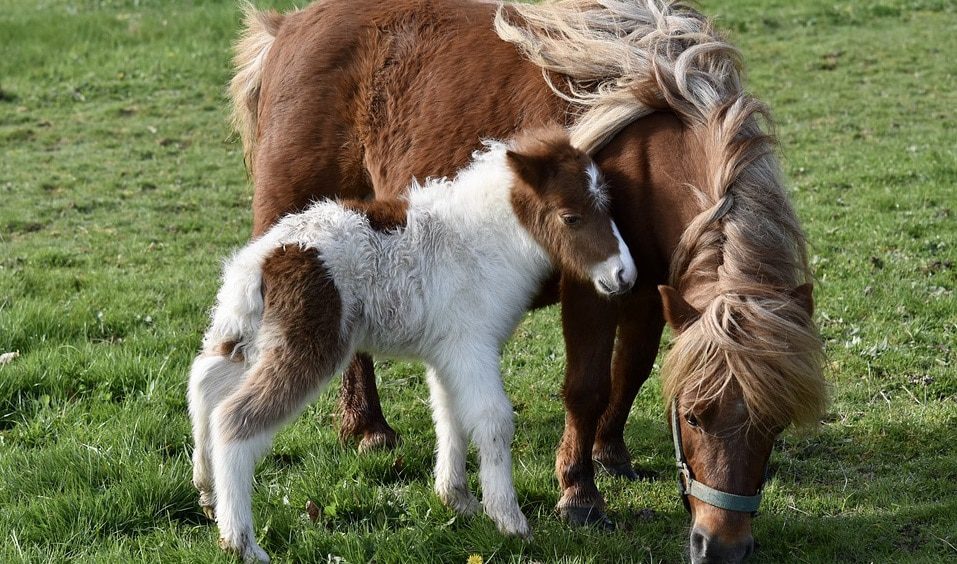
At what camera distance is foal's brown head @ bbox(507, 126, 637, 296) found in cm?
423

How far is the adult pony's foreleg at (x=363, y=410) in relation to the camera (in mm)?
5371

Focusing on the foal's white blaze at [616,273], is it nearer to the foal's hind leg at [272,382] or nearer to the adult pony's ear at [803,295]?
the adult pony's ear at [803,295]

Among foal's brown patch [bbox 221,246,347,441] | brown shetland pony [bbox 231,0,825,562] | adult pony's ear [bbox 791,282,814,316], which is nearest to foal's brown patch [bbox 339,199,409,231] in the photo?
foal's brown patch [bbox 221,246,347,441]

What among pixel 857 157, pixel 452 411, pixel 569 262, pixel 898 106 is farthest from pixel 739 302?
pixel 898 106

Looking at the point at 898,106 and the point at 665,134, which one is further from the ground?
the point at 665,134

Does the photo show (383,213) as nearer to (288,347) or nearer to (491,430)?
(288,347)

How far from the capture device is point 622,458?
5203 mm

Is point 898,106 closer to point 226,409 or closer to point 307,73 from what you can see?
point 307,73

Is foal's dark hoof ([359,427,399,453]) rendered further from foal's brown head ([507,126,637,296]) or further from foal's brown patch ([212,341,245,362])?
foal's brown head ([507,126,637,296])

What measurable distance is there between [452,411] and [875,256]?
4786 millimetres

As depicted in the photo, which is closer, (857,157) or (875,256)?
(875,256)

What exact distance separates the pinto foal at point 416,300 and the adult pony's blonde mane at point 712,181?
0.37 meters

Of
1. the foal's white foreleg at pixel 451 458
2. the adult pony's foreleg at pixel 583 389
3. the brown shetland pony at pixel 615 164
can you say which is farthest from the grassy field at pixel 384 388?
the brown shetland pony at pixel 615 164

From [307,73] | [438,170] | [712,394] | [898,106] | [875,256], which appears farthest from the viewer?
[898,106]
